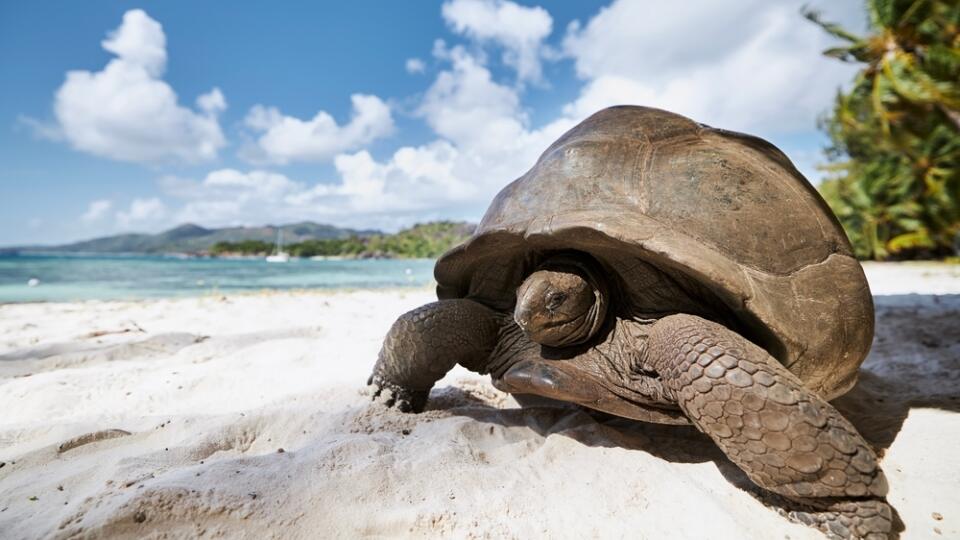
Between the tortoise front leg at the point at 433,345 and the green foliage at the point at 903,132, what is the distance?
584 inches

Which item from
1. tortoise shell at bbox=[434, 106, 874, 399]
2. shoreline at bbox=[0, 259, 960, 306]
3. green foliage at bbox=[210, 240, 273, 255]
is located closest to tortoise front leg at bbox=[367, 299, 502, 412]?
tortoise shell at bbox=[434, 106, 874, 399]

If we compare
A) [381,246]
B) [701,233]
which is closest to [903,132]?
[701,233]

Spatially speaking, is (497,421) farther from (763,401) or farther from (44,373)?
(44,373)

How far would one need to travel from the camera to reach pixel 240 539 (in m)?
1.32

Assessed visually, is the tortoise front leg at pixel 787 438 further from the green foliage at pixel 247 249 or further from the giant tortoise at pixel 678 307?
the green foliage at pixel 247 249

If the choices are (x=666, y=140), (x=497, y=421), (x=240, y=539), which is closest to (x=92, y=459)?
(x=240, y=539)

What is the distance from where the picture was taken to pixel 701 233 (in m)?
1.91

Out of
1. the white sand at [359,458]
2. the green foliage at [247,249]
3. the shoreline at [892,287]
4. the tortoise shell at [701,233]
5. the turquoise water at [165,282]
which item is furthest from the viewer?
the green foliage at [247,249]

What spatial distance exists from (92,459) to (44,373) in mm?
1901

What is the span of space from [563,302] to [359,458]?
1056 millimetres

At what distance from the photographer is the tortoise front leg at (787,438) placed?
150 centimetres

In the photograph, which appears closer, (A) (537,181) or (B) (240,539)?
(B) (240,539)

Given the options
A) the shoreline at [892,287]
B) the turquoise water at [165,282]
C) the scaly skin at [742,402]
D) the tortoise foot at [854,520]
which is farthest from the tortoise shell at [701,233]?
the turquoise water at [165,282]

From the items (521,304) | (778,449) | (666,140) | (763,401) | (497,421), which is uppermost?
(666,140)
